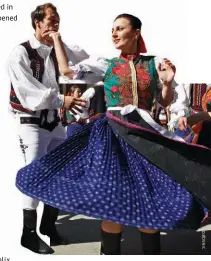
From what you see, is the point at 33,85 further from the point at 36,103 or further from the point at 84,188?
the point at 84,188

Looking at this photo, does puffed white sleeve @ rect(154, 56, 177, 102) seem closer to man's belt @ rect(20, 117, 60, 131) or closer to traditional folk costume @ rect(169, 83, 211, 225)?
traditional folk costume @ rect(169, 83, 211, 225)

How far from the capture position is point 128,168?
8.37 ft

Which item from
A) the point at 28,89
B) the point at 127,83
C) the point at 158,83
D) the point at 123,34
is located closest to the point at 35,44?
the point at 28,89

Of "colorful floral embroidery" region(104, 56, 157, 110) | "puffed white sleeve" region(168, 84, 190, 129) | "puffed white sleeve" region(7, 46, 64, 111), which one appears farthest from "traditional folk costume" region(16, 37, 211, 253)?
"puffed white sleeve" region(7, 46, 64, 111)

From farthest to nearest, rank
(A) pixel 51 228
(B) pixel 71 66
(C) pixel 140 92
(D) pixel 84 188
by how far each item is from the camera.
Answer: (A) pixel 51 228
(B) pixel 71 66
(C) pixel 140 92
(D) pixel 84 188

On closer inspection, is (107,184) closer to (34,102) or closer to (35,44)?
(34,102)

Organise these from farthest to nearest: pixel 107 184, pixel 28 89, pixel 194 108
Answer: pixel 194 108, pixel 28 89, pixel 107 184

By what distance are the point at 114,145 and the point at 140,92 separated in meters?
0.38

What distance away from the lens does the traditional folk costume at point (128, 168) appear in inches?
94.3

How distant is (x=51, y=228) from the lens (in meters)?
3.37

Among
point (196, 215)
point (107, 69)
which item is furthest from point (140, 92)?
point (196, 215)

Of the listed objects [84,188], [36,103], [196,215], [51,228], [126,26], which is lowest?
[51,228]

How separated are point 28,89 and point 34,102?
0.10m

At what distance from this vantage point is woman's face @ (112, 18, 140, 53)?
2.75m
